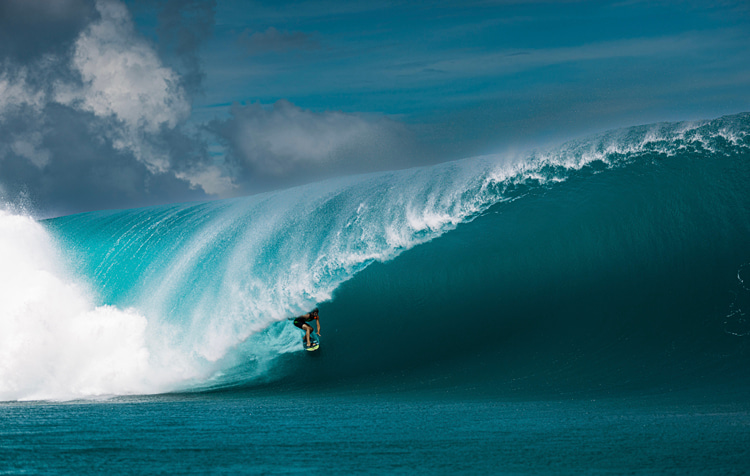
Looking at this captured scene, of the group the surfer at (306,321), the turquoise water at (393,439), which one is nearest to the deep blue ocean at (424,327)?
the turquoise water at (393,439)

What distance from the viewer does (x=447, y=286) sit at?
10.5 meters

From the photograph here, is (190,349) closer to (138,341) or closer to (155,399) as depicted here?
(138,341)

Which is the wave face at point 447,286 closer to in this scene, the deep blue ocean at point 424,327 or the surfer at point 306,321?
the deep blue ocean at point 424,327

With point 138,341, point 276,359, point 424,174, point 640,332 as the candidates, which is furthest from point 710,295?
point 138,341

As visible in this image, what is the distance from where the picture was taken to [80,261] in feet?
46.2

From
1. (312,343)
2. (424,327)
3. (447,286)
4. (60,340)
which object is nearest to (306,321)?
(312,343)

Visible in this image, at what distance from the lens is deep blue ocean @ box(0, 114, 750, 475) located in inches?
188

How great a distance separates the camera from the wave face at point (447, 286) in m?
8.45

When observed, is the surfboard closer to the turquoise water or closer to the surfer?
the surfer

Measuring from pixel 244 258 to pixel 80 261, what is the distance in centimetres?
490

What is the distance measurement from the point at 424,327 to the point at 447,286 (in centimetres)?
104

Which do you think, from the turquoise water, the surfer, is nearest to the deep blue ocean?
the turquoise water

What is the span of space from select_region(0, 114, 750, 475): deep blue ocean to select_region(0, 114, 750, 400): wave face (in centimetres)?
4

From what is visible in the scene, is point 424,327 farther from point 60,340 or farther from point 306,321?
point 60,340
